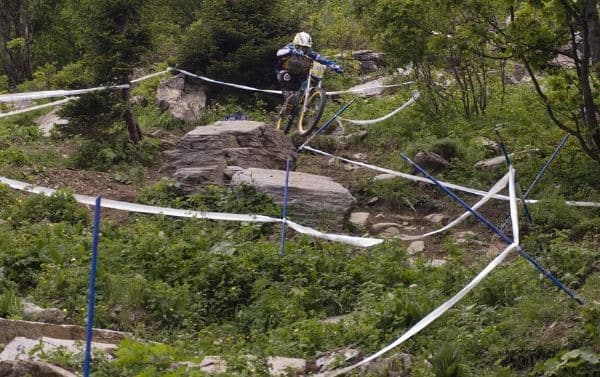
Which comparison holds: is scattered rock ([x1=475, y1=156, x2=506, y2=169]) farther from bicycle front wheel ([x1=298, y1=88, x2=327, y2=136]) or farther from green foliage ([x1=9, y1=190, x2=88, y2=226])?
green foliage ([x1=9, y1=190, x2=88, y2=226])

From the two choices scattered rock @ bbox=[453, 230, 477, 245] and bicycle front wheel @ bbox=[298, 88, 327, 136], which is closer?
scattered rock @ bbox=[453, 230, 477, 245]

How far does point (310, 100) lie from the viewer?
13.4 meters

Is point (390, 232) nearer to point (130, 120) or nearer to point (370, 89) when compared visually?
point (130, 120)

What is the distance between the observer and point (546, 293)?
6.90m

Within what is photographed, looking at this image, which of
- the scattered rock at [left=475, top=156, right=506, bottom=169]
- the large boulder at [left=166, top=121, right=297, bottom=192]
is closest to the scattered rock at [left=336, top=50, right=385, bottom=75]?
the large boulder at [left=166, top=121, right=297, bottom=192]

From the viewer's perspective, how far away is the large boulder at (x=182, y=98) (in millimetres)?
16484

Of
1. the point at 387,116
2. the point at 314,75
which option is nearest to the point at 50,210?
the point at 314,75

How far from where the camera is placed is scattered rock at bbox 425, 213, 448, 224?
35.8 feet

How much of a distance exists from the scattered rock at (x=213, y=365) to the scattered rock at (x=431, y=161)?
6.63 meters

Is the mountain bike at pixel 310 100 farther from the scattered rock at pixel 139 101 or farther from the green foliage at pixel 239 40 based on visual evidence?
the scattered rock at pixel 139 101

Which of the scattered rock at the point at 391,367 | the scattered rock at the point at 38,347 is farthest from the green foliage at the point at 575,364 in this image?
the scattered rock at the point at 38,347

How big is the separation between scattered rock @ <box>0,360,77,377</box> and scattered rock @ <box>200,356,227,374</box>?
2.89ft

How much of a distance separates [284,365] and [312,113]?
7.81m

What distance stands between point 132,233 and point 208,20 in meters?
8.81
